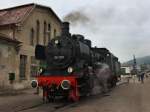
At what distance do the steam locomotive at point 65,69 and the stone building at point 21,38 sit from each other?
7.36 metres

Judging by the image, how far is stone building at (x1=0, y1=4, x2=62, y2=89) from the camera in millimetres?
23375

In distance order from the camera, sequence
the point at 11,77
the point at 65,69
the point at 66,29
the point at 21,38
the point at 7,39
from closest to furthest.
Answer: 1. the point at 65,69
2. the point at 66,29
3. the point at 7,39
4. the point at 11,77
5. the point at 21,38

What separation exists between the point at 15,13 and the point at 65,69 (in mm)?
14190

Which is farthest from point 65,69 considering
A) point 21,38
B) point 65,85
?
point 21,38

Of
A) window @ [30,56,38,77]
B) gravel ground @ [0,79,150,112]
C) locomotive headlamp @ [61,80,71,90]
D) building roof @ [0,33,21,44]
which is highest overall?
building roof @ [0,33,21,44]

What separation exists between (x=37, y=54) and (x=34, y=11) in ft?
38.6

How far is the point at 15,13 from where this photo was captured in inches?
1094

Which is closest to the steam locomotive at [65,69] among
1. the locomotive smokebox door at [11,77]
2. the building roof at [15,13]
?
the locomotive smokebox door at [11,77]

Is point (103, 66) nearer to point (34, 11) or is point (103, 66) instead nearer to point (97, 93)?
point (97, 93)

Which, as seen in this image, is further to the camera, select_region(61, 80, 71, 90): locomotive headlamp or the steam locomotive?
the steam locomotive

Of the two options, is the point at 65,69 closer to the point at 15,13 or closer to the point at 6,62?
the point at 6,62

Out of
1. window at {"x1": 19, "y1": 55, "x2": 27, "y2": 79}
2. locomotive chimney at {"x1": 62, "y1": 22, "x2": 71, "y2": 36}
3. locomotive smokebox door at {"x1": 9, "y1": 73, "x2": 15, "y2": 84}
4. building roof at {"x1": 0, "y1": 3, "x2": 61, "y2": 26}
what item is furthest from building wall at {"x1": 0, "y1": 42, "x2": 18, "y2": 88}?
locomotive chimney at {"x1": 62, "y1": 22, "x2": 71, "y2": 36}

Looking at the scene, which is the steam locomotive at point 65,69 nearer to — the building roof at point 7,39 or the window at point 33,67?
the building roof at point 7,39

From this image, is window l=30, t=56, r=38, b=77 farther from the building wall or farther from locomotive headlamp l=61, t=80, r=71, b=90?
locomotive headlamp l=61, t=80, r=71, b=90
